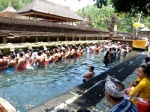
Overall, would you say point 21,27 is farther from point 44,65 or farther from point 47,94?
point 47,94

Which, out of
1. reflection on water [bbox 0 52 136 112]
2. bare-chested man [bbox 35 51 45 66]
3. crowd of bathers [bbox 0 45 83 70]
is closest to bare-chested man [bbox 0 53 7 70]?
crowd of bathers [bbox 0 45 83 70]

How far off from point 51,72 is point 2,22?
6.06m

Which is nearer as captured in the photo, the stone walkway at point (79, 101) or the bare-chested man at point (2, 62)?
the stone walkway at point (79, 101)

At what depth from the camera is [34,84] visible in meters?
8.98

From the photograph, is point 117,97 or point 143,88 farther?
point 143,88

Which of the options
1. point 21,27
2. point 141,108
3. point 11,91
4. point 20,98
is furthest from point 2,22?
point 141,108

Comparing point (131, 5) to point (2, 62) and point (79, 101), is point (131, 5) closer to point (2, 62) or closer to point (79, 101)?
point (79, 101)

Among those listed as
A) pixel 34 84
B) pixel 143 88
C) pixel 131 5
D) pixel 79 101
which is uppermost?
pixel 131 5

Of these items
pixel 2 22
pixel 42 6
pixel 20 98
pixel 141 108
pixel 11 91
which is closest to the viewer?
pixel 141 108

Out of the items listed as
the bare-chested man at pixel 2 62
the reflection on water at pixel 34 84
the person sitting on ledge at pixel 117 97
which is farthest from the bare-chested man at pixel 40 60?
the person sitting on ledge at pixel 117 97

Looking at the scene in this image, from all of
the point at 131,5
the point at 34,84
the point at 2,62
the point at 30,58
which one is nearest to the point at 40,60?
the point at 30,58

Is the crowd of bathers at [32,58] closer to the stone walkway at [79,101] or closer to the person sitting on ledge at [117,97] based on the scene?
the stone walkway at [79,101]

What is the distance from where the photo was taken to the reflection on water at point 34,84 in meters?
6.96

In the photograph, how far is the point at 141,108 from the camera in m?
3.95
